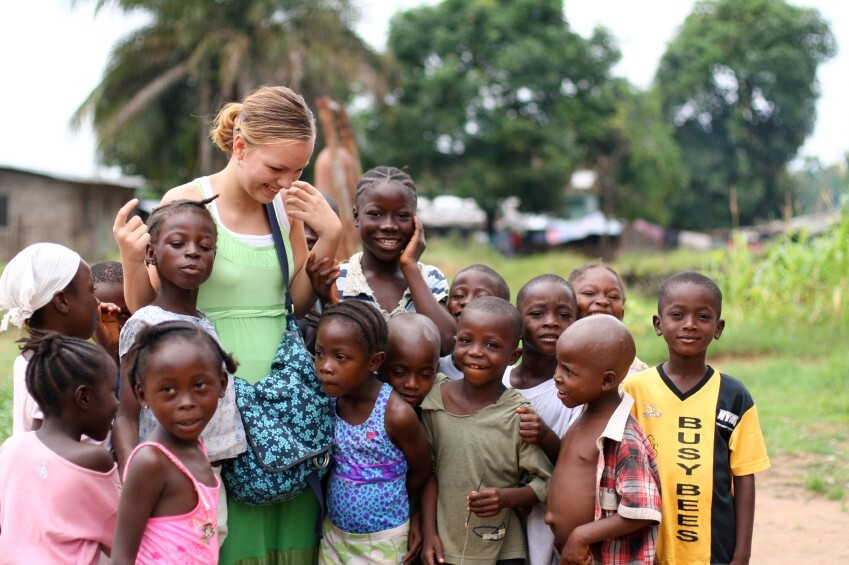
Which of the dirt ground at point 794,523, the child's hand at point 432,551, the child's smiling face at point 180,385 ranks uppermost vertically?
the child's smiling face at point 180,385

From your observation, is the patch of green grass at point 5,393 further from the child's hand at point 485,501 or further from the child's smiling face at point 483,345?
the child's hand at point 485,501

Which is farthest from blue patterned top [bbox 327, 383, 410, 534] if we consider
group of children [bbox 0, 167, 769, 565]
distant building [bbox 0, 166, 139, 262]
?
distant building [bbox 0, 166, 139, 262]

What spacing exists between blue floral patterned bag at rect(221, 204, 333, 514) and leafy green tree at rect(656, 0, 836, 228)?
1226 inches

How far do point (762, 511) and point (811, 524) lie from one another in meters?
0.34

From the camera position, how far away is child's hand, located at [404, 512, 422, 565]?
2875mm

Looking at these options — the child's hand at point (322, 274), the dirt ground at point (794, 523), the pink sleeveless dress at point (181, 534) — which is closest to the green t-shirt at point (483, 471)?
the child's hand at point (322, 274)

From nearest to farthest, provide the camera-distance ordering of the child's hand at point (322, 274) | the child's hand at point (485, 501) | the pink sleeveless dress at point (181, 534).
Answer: the pink sleeveless dress at point (181, 534), the child's hand at point (485, 501), the child's hand at point (322, 274)

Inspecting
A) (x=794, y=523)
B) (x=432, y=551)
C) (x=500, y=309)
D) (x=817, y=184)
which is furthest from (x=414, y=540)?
(x=817, y=184)

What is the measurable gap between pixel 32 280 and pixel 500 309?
1564 millimetres

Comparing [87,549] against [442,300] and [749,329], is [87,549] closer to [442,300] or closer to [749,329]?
[442,300]

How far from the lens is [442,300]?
340 cm

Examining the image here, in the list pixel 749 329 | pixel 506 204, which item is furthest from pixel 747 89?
pixel 749 329

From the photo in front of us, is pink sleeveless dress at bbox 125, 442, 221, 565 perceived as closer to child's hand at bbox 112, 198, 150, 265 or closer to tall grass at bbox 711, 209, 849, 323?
child's hand at bbox 112, 198, 150, 265

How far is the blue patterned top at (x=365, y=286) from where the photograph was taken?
3.29 metres
